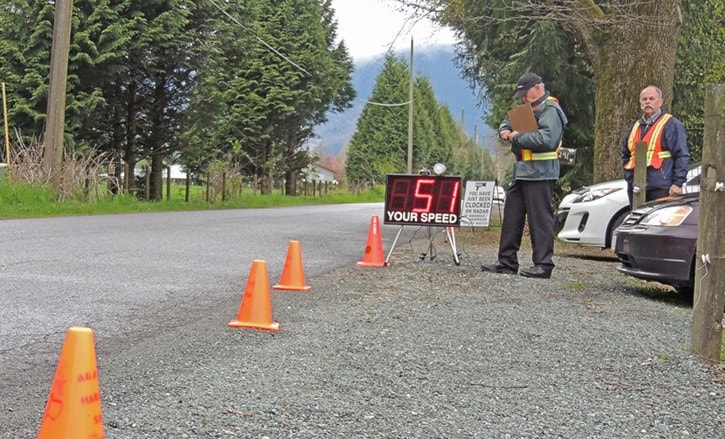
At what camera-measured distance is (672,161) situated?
8.04 metres

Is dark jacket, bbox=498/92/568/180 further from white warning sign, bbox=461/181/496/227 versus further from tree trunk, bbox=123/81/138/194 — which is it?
tree trunk, bbox=123/81/138/194

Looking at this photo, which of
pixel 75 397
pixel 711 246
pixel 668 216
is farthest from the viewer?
pixel 668 216

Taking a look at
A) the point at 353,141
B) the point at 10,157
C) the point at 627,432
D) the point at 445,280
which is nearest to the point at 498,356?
the point at 627,432

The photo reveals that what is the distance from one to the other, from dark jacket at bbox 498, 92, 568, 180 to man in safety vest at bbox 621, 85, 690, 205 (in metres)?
0.91

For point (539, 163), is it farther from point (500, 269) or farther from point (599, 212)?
point (599, 212)

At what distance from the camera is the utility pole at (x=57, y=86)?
1823cm

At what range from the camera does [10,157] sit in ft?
62.4

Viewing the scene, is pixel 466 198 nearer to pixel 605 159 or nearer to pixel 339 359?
pixel 605 159

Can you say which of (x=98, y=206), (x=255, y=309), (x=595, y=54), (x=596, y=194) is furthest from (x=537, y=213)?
(x=98, y=206)

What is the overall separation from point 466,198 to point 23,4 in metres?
15.6

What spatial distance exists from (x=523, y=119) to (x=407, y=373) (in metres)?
4.40

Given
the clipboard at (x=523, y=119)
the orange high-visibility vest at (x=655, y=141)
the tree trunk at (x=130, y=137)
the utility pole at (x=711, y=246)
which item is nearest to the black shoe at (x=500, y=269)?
the clipboard at (x=523, y=119)

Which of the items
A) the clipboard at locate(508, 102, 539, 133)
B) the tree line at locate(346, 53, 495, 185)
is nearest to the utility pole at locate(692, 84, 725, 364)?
the clipboard at locate(508, 102, 539, 133)

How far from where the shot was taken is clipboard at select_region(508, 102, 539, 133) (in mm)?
7805
